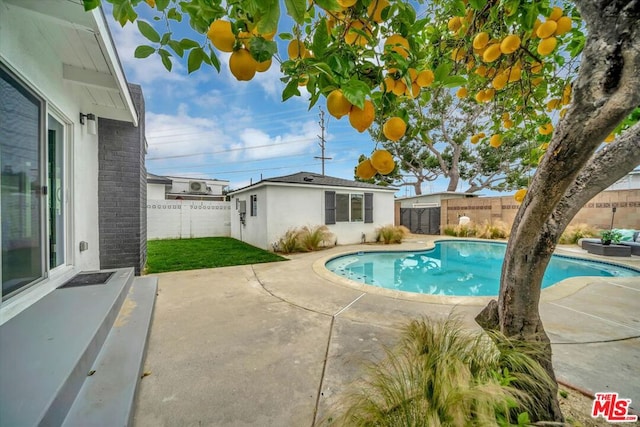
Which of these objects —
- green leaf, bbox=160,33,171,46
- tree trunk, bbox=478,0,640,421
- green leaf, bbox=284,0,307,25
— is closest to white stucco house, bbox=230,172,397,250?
green leaf, bbox=160,33,171,46

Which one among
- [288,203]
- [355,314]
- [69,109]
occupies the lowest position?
[355,314]

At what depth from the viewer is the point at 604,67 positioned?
41.7 inches

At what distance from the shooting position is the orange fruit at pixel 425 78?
1221 mm

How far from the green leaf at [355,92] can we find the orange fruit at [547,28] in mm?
1628

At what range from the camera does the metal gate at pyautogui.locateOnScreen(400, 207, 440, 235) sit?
15.4 meters

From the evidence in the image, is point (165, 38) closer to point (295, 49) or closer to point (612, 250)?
point (295, 49)

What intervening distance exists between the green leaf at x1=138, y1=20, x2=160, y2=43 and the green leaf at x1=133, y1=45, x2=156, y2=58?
0.04 m

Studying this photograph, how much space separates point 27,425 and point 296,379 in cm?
150

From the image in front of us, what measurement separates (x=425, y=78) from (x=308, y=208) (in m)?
8.75

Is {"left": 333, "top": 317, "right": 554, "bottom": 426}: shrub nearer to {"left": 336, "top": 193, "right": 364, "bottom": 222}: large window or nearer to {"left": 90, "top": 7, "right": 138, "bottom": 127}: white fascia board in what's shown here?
{"left": 90, "top": 7, "right": 138, "bottom": 127}: white fascia board

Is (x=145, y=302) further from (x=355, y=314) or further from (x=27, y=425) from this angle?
(x=355, y=314)

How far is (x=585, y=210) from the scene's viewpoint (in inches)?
431

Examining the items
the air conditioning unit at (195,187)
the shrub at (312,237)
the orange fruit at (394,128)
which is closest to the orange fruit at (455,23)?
the orange fruit at (394,128)

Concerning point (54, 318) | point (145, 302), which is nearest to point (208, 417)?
point (54, 318)
